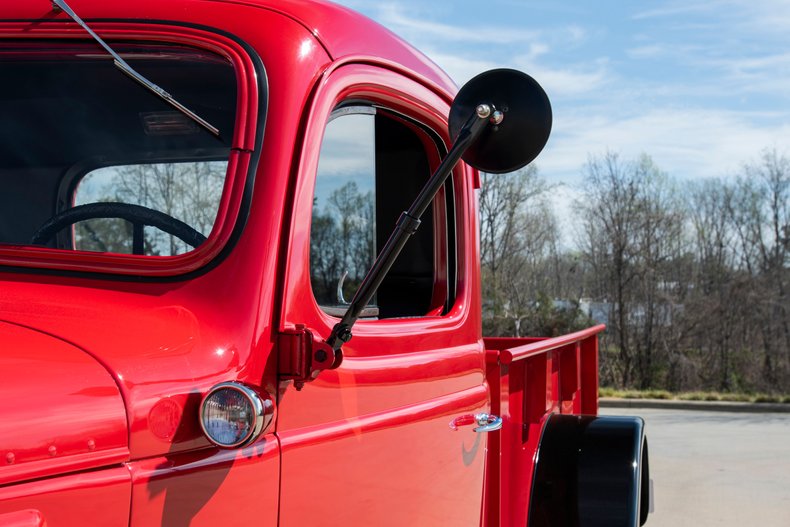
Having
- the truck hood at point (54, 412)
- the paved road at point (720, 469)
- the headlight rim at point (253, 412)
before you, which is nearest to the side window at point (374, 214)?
the headlight rim at point (253, 412)

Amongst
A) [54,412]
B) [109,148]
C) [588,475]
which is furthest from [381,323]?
[588,475]

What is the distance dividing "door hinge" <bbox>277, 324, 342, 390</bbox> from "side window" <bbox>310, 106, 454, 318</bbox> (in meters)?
0.32

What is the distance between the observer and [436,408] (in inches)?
86.2

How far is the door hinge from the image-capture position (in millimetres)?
1529

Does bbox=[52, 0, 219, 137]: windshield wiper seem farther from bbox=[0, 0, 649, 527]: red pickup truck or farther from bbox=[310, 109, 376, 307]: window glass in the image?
bbox=[310, 109, 376, 307]: window glass

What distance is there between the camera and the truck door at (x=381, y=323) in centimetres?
167

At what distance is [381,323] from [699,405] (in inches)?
523

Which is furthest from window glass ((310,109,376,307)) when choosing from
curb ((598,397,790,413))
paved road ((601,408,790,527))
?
curb ((598,397,790,413))

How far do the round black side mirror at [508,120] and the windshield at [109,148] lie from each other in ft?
1.60

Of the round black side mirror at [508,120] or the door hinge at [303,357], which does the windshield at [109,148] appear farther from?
the round black side mirror at [508,120]

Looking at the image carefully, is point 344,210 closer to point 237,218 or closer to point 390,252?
point 237,218

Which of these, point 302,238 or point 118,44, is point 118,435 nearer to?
point 302,238

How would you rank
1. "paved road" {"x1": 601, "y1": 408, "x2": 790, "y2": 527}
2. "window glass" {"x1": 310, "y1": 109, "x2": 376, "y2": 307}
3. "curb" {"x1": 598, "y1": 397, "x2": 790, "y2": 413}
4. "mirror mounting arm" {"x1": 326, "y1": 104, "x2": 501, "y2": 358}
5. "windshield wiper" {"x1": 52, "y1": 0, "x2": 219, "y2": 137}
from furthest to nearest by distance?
"curb" {"x1": 598, "y1": 397, "x2": 790, "y2": 413}
"paved road" {"x1": 601, "y1": 408, "x2": 790, "y2": 527}
"window glass" {"x1": 310, "y1": 109, "x2": 376, "y2": 307}
"windshield wiper" {"x1": 52, "y1": 0, "x2": 219, "y2": 137}
"mirror mounting arm" {"x1": 326, "y1": 104, "x2": 501, "y2": 358}

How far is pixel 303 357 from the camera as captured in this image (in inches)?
61.0
